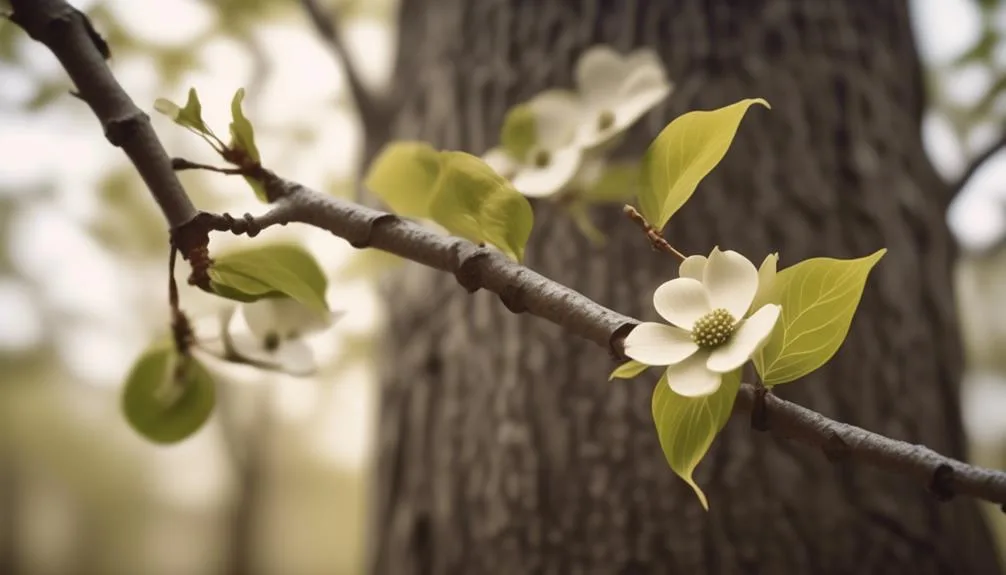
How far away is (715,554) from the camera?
0.41 m

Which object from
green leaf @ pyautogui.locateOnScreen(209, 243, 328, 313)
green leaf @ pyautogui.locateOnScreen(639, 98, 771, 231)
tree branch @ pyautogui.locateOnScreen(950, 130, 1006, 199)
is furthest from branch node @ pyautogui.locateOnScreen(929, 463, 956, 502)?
tree branch @ pyautogui.locateOnScreen(950, 130, 1006, 199)

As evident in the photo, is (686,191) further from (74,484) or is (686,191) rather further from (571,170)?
(74,484)

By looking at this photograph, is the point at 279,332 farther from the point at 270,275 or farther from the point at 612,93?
the point at 612,93

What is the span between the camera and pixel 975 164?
533mm

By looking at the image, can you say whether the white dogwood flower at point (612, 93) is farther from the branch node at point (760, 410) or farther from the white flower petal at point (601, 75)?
the branch node at point (760, 410)

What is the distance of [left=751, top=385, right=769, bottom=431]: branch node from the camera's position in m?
0.22

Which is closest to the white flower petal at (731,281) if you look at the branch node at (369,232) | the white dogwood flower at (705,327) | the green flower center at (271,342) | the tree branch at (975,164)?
the white dogwood flower at (705,327)

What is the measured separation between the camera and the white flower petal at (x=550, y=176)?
0.36m

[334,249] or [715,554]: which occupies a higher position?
[334,249]

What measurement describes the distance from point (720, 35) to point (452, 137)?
216 mm

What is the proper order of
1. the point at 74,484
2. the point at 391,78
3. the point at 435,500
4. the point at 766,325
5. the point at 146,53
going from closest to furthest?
the point at 766,325 < the point at 435,500 < the point at 391,78 < the point at 146,53 < the point at 74,484

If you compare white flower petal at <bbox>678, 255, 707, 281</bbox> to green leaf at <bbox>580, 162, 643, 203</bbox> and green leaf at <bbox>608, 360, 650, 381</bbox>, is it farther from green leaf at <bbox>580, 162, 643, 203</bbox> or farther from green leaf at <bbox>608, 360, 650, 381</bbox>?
green leaf at <bbox>580, 162, 643, 203</bbox>

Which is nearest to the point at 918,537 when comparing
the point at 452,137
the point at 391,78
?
the point at 452,137

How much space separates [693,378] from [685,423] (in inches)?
0.8
